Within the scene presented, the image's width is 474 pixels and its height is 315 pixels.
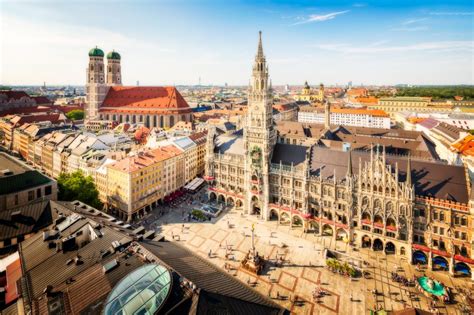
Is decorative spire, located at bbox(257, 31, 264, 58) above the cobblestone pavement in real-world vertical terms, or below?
above

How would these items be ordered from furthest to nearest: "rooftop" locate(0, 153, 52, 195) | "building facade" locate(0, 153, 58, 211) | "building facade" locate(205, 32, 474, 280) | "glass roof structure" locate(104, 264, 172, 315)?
"building facade" locate(205, 32, 474, 280) < "rooftop" locate(0, 153, 52, 195) < "building facade" locate(0, 153, 58, 211) < "glass roof structure" locate(104, 264, 172, 315)

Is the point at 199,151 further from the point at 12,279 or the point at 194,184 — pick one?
the point at 12,279

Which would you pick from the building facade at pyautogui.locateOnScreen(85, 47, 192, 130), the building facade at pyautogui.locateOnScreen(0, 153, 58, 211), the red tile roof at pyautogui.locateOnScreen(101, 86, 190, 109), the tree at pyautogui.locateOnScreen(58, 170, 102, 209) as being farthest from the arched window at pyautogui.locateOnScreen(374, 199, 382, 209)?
the red tile roof at pyautogui.locateOnScreen(101, 86, 190, 109)

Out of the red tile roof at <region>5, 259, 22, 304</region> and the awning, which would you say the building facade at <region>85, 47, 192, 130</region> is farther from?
the red tile roof at <region>5, 259, 22, 304</region>

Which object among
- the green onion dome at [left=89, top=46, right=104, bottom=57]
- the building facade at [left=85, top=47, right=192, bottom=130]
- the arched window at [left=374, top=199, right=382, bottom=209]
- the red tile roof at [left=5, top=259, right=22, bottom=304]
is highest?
the green onion dome at [left=89, top=46, right=104, bottom=57]

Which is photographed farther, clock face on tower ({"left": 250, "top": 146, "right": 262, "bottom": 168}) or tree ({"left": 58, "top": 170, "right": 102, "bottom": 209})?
clock face on tower ({"left": 250, "top": 146, "right": 262, "bottom": 168})

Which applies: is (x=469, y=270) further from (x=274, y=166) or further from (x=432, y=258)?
(x=274, y=166)
